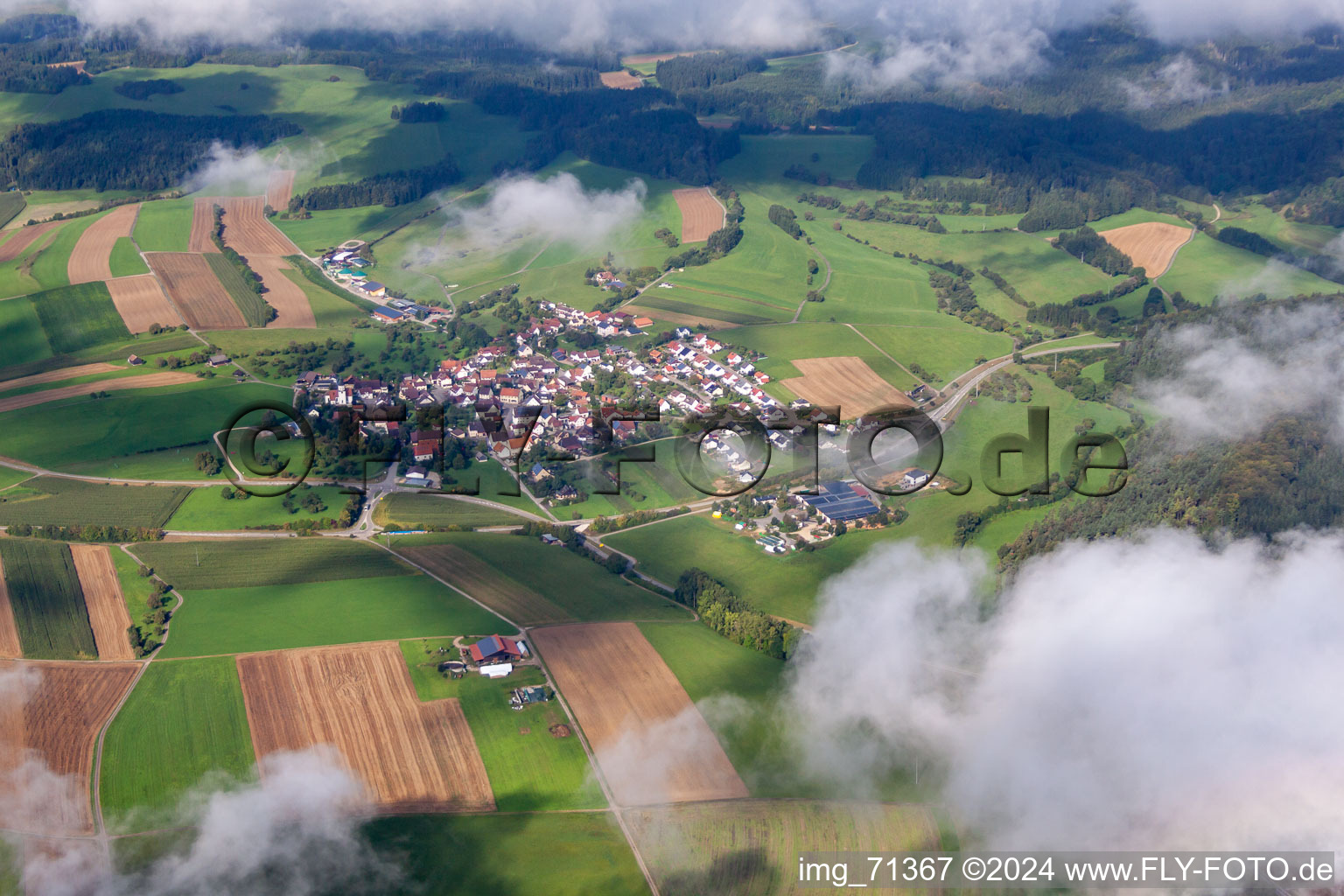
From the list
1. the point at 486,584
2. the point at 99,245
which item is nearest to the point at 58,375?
the point at 99,245

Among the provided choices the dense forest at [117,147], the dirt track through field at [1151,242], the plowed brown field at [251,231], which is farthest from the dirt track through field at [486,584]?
the dense forest at [117,147]

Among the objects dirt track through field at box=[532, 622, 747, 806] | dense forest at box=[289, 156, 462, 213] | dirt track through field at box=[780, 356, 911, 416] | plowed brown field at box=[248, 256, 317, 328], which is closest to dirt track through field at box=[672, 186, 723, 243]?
dense forest at box=[289, 156, 462, 213]

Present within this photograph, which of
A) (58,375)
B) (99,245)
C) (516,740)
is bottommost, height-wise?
(516,740)

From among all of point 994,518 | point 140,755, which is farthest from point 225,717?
point 994,518

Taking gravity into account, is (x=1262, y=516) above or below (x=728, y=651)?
above

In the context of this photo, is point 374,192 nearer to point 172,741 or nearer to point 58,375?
point 58,375

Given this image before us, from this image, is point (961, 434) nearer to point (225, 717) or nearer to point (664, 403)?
point (664, 403)

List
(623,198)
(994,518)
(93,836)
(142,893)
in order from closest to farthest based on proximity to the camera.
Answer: (142,893) < (93,836) < (994,518) < (623,198)
